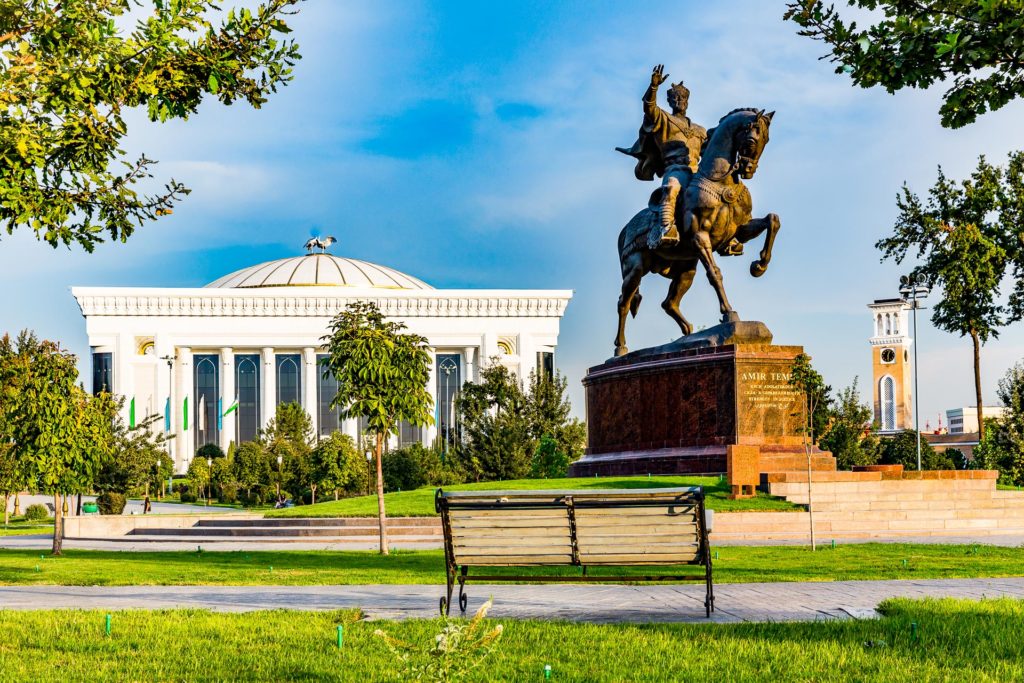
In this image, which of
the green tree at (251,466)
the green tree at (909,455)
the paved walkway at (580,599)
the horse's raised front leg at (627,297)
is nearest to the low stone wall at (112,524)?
the horse's raised front leg at (627,297)

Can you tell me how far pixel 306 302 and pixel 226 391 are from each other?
973 cm

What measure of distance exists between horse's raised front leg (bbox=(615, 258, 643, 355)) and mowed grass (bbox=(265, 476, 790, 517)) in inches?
134

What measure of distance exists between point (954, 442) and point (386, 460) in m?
57.3

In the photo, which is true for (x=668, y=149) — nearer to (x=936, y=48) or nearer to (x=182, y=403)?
(x=936, y=48)

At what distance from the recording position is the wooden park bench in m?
8.25

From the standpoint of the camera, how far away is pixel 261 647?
7059mm

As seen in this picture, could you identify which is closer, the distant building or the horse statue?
the horse statue

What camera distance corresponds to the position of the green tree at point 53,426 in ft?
67.4

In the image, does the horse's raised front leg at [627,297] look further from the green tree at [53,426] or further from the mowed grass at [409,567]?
the green tree at [53,426]

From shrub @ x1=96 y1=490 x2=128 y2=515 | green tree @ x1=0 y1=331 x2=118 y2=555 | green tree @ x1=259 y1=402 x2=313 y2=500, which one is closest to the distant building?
green tree @ x1=259 y1=402 x2=313 y2=500

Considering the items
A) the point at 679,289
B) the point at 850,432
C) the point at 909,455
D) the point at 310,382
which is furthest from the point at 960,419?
the point at 679,289

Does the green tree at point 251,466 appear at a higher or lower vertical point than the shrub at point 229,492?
higher

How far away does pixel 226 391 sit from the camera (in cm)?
9475

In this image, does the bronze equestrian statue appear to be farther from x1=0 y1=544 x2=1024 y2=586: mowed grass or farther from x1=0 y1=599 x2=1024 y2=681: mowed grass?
x1=0 y1=599 x2=1024 y2=681: mowed grass
